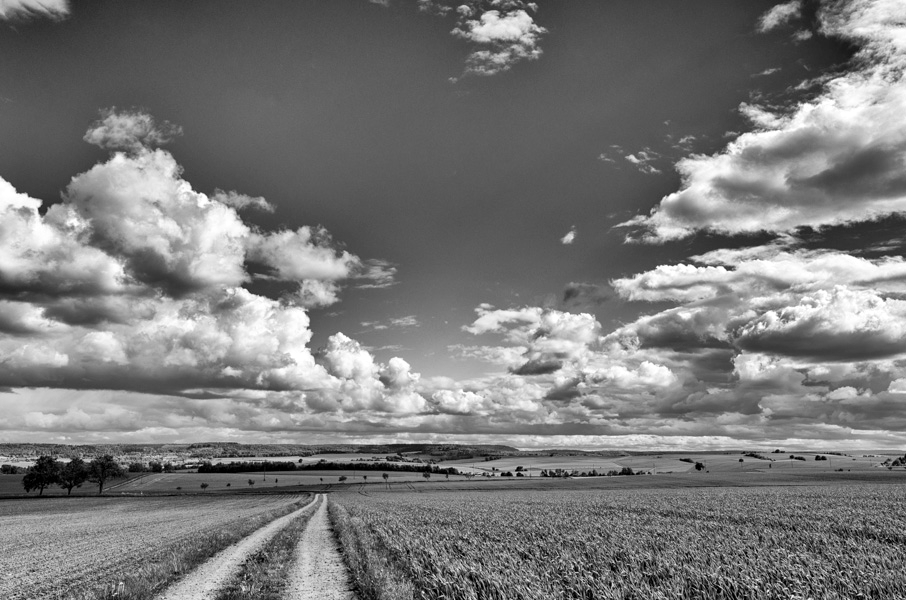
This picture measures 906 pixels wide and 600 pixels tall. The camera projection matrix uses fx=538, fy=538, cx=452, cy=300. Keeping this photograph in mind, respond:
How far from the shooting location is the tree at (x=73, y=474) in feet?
394

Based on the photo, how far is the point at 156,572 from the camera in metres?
19.4

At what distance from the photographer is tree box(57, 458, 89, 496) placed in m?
120

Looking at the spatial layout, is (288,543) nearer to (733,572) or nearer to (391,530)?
(391,530)

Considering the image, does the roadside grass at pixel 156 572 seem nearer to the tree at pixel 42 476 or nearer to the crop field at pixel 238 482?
the tree at pixel 42 476

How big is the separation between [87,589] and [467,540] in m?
13.8

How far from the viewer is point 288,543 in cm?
2805

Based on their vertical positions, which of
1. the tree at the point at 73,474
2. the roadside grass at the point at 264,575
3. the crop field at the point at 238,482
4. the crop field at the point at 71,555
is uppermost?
the roadside grass at the point at 264,575

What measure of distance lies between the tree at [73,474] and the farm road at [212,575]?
120m

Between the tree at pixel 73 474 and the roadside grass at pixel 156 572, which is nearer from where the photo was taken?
the roadside grass at pixel 156 572

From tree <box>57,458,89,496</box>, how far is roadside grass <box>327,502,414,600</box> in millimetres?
125745

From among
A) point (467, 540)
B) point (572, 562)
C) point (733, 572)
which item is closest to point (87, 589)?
point (467, 540)

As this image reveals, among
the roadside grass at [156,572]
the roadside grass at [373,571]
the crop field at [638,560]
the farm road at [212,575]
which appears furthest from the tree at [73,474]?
the roadside grass at [373,571]

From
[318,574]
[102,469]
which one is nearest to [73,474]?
[102,469]

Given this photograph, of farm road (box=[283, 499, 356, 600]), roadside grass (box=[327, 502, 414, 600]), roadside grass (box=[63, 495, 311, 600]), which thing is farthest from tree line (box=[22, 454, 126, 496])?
roadside grass (box=[327, 502, 414, 600])
